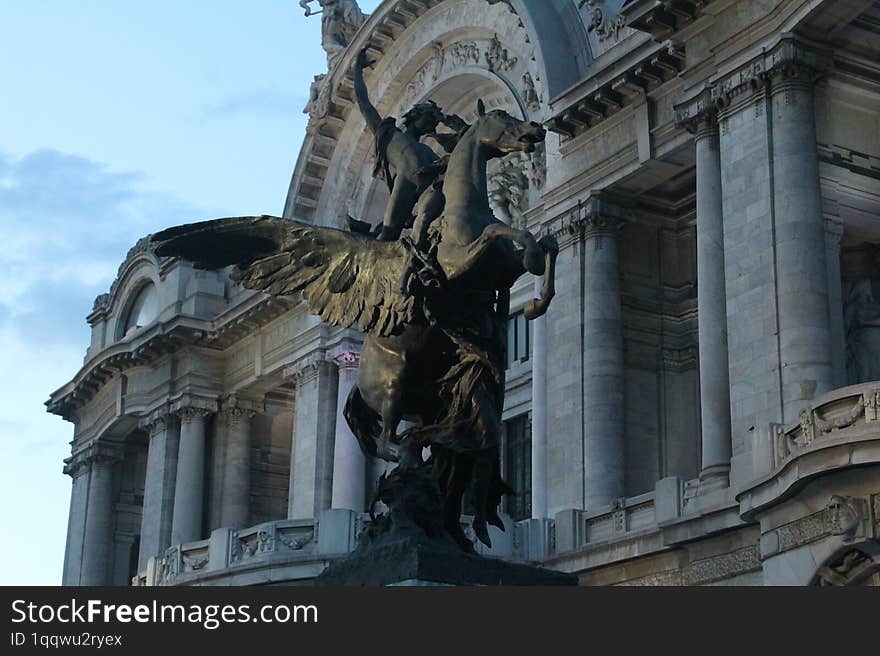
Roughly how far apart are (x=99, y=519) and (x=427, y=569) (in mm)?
45087

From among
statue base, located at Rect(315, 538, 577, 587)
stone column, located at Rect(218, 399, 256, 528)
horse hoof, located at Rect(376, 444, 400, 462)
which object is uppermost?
stone column, located at Rect(218, 399, 256, 528)

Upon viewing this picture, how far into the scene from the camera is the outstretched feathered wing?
474 inches

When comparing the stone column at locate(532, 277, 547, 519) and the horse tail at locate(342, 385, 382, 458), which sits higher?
the stone column at locate(532, 277, 547, 519)

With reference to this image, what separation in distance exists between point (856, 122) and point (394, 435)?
18.3 metres

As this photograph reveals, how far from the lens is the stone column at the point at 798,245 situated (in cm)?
2433

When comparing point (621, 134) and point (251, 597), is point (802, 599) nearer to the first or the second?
point (251, 597)

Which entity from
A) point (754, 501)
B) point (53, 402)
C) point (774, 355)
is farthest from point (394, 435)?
point (53, 402)

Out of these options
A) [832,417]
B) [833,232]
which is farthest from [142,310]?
[832,417]

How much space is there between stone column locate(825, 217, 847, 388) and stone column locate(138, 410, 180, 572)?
2668 cm

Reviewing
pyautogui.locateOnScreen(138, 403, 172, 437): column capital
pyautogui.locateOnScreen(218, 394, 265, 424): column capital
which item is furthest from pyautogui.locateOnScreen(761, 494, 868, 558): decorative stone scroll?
pyautogui.locateOnScreen(138, 403, 172, 437): column capital

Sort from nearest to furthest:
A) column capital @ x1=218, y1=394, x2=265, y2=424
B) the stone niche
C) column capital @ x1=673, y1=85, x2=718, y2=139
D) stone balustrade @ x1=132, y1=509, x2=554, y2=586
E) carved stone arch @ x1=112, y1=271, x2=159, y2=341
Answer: the stone niche < column capital @ x1=673, y1=85, x2=718, y2=139 < stone balustrade @ x1=132, y1=509, x2=554, y2=586 < column capital @ x1=218, y1=394, x2=265, y2=424 < carved stone arch @ x1=112, y1=271, x2=159, y2=341

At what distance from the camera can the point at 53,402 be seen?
2195 inches

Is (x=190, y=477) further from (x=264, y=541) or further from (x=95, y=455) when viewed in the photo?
(x=264, y=541)

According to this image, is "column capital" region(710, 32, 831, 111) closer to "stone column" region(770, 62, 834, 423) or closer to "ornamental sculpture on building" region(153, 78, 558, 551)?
"stone column" region(770, 62, 834, 423)
